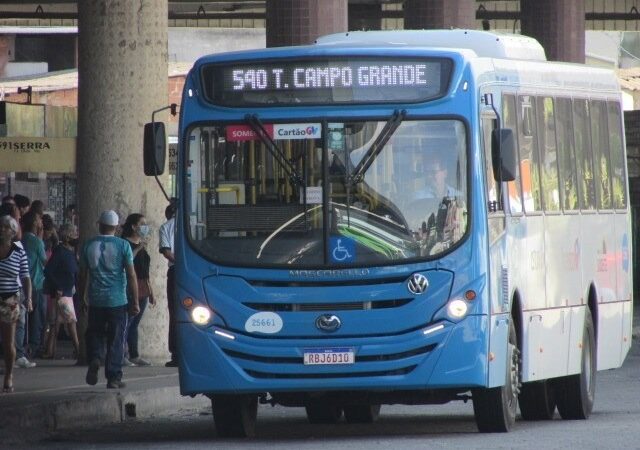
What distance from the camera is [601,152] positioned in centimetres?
1703

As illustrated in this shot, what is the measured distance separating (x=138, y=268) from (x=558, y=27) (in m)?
21.5

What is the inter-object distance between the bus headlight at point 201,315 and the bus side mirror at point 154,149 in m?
1.10

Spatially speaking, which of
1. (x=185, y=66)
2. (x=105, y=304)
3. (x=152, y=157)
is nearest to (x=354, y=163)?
(x=152, y=157)

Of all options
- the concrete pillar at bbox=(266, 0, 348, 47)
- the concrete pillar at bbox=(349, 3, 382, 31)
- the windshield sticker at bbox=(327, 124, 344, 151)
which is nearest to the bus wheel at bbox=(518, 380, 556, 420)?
the windshield sticker at bbox=(327, 124, 344, 151)

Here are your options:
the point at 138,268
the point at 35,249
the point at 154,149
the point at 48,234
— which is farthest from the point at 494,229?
the point at 48,234

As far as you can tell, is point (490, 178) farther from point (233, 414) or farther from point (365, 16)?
point (365, 16)

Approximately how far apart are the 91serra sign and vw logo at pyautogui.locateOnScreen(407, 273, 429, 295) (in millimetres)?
14136

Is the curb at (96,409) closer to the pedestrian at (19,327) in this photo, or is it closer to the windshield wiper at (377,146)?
the pedestrian at (19,327)

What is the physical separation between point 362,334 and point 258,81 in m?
2.06

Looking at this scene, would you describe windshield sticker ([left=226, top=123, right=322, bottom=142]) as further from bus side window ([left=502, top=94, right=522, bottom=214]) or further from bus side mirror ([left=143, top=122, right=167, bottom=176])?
bus side window ([left=502, top=94, right=522, bottom=214])

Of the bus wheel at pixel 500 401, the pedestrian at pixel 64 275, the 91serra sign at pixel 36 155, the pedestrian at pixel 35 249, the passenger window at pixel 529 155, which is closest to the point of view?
the bus wheel at pixel 500 401

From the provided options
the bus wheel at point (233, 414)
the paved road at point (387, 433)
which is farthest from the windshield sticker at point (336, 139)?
the paved road at point (387, 433)

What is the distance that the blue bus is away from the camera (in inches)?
531

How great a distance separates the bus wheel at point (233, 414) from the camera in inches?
559
